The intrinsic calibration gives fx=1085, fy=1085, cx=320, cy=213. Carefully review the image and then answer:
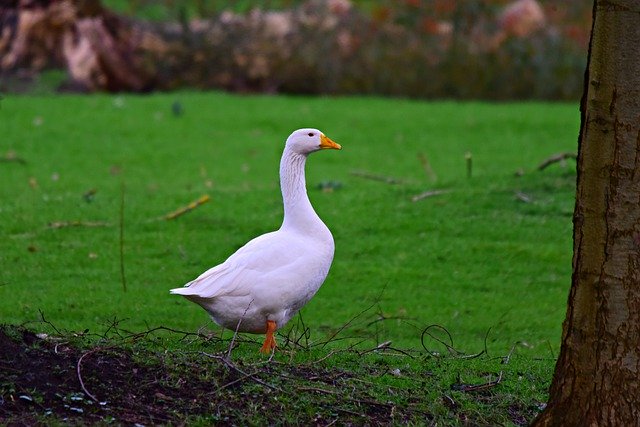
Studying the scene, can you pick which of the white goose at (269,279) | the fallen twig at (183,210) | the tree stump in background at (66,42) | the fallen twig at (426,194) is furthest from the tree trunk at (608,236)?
the tree stump in background at (66,42)

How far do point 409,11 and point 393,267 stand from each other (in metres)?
12.4

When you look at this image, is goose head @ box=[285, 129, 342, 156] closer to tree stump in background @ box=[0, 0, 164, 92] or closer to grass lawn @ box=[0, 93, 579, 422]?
grass lawn @ box=[0, 93, 579, 422]

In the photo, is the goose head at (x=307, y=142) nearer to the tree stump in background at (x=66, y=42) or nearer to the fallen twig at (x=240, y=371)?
the fallen twig at (x=240, y=371)

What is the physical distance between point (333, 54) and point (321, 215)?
1009cm

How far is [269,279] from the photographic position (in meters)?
6.73

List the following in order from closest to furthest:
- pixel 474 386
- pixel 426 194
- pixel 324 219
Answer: pixel 474 386 < pixel 324 219 < pixel 426 194

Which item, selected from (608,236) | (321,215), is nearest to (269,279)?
(608,236)

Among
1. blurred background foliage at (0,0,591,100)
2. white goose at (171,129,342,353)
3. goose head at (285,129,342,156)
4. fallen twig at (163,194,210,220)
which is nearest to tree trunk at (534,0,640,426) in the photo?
white goose at (171,129,342,353)

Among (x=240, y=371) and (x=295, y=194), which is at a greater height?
(x=295, y=194)

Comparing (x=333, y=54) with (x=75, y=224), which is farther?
(x=333, y=54)

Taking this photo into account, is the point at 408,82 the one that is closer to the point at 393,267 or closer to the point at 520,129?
the point at 520,129

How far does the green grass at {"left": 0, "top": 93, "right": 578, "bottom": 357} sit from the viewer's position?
9.12 m

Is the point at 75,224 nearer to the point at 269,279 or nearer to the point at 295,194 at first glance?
the point at 295,194

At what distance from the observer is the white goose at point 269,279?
22.1ft
